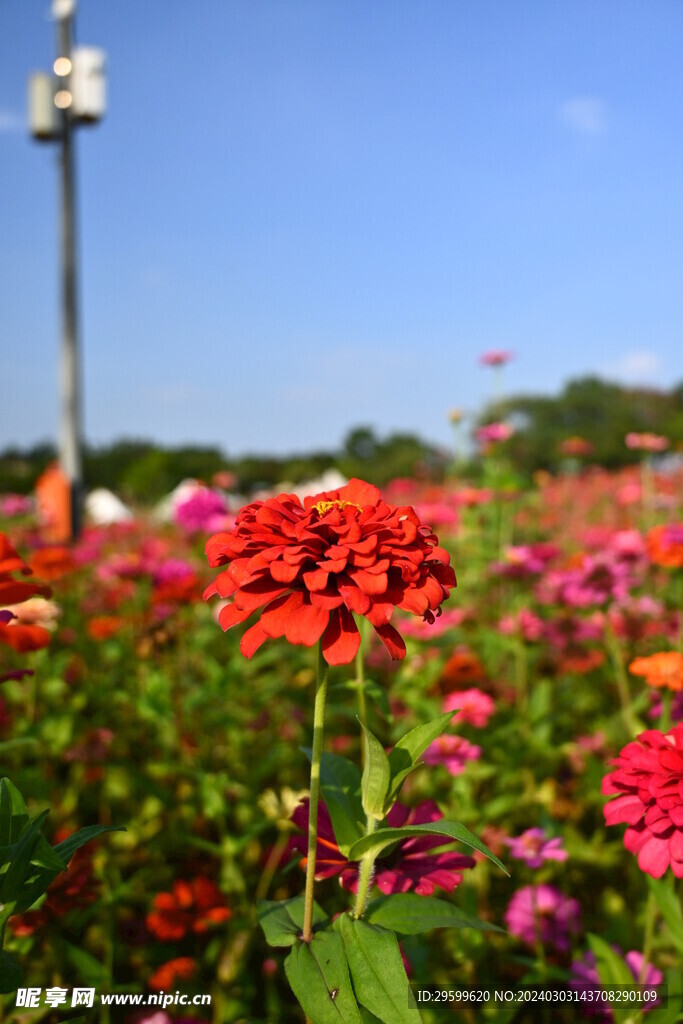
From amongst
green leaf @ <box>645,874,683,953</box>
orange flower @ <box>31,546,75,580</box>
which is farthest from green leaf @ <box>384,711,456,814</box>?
Result: orange flower @ <box>31,546,75,580</box>

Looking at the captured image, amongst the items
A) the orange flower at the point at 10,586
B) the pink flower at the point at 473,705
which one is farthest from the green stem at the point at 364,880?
the pink flower at the point at 473,705

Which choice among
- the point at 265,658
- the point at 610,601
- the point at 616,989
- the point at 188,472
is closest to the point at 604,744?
the point at 610,601

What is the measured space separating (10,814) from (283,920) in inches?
13.2

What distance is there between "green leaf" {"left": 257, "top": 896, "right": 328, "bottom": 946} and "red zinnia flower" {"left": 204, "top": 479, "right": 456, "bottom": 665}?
1.07 feet

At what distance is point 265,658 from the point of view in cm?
253

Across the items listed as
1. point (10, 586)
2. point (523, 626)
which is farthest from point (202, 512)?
point (10, 586)

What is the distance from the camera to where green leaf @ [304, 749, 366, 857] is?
0.95 m

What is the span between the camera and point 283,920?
0.94 meters

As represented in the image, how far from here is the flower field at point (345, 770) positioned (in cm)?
86

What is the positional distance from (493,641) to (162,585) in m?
1.16

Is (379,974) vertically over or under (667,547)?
under

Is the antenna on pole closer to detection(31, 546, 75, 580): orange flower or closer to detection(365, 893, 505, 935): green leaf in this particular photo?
detection(31, 546, 75, 580): orange flower

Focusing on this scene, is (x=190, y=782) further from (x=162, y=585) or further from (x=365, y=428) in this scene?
(x=365, y=428)

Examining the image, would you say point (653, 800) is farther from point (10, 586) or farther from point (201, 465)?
point (201, 465)
